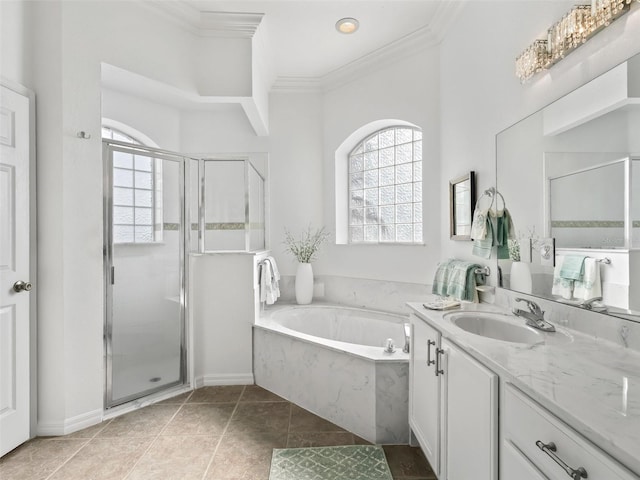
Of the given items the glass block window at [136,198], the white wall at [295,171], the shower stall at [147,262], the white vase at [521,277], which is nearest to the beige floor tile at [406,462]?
the white vase at [521,277]

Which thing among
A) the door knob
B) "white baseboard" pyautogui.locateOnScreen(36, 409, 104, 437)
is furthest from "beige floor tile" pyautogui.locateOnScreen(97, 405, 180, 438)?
the door knob

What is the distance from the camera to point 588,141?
3.93 feet

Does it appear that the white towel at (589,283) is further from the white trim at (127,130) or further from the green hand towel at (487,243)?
the white trim at (127,130)

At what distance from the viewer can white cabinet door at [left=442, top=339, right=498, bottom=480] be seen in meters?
0.99

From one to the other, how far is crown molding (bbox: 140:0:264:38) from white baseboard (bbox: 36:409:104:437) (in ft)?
9.32

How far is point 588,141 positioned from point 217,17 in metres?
2.61

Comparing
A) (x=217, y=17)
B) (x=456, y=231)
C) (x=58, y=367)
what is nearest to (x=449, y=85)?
(x=456, y=231)

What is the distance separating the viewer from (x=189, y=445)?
188 centimetres

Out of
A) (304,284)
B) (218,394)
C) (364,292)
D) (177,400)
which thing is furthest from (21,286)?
(364,292)

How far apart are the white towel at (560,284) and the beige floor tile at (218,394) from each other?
2196mm

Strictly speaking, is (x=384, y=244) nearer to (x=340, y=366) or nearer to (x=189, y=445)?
(x=340, y=366)

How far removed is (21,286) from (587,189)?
9.25 feet

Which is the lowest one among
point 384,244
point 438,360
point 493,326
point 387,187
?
point 438,360

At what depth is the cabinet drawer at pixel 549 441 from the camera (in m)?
0.60
